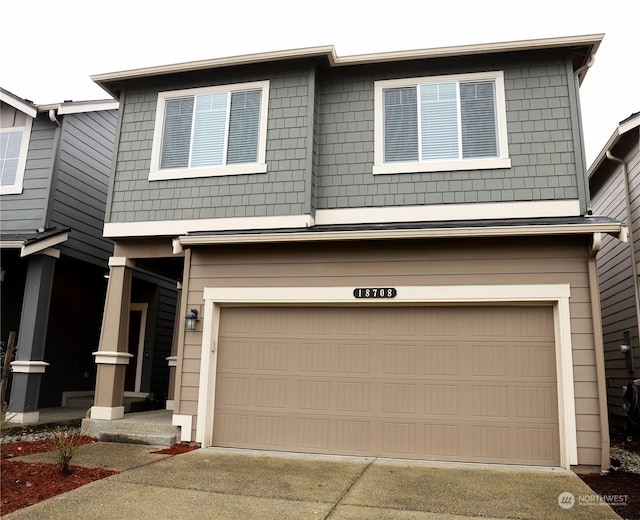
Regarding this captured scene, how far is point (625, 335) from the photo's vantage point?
376 inches

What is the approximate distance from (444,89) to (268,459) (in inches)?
226

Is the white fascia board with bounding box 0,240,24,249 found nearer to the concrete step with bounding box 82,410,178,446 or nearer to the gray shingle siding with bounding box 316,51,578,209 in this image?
the concrete step with bounding box 82,410,178,446

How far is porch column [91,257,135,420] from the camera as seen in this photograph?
8138 millimetres

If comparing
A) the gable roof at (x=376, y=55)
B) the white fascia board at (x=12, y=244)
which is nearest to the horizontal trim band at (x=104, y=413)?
the white fascia board at (x=12, y=244)

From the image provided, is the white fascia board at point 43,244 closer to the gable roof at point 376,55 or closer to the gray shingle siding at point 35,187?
the gray shingle siding at point 35,187

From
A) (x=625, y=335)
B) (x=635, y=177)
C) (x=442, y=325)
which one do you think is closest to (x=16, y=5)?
(x=442, y=325)

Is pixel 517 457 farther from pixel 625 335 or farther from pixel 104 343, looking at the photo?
pixel 104 343

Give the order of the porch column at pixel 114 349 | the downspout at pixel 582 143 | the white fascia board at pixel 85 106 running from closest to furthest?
the downspout at pixel 582 143, the porch column at pixel 114 349, the white fascia board at pixel 85 106

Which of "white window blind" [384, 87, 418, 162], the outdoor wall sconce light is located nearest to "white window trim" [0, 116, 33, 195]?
the outdoor wall sconce light

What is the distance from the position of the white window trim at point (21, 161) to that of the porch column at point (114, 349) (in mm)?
3163

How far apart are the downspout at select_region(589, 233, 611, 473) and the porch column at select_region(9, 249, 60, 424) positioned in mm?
8300

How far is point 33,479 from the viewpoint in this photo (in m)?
Result: 5.54

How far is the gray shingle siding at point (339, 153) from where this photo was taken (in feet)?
24.6

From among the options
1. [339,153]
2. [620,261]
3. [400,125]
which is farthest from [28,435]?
[620,261]
